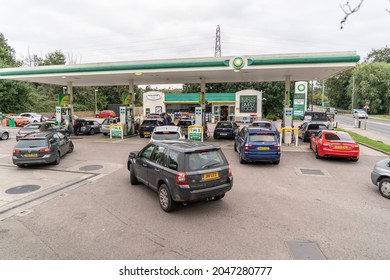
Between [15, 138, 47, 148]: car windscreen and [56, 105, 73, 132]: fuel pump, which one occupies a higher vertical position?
[56, 105, 73, 132]: fuel pump

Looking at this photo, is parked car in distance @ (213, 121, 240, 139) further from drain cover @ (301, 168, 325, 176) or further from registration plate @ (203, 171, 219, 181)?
registration plate @ (203, 171, 219, 181)

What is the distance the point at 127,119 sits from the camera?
21609mm

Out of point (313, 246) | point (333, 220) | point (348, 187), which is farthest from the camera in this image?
point (348, 187)

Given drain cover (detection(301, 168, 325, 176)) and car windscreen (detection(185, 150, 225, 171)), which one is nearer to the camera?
car windscreen (detection(185, 150, 225, 171))

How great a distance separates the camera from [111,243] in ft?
15.6

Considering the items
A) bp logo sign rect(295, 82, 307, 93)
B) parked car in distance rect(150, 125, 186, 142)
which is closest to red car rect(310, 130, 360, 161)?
parked car in distance rect(150, 125, 186, 142)

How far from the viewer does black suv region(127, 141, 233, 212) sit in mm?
5723

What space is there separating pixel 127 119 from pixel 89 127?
3.75 meters

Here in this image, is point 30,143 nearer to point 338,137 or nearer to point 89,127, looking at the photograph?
point 89,127

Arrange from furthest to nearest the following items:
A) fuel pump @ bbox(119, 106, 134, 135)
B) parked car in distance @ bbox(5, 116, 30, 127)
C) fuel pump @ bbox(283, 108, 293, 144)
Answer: parked car in distance @ bbox(5, 116, 30, 127) → fuel pump @ bbox(119, 106, 134, 135) → fuel pump @ bbox(283, 108, 293, 144)

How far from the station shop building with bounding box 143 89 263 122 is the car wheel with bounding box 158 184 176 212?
30.9m

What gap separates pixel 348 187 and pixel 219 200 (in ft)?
14.6
